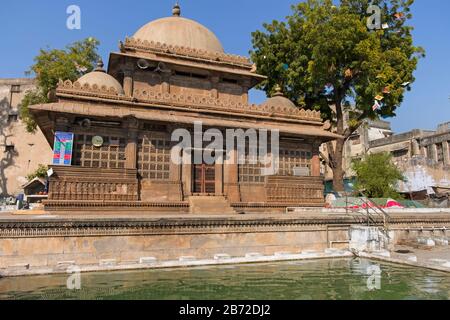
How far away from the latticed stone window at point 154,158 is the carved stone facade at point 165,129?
0.05 meters

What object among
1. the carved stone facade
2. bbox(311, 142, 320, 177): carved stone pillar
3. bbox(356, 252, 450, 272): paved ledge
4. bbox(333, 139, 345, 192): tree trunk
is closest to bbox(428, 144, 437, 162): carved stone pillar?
bbox(333, 139, 345, 192): tree trunk

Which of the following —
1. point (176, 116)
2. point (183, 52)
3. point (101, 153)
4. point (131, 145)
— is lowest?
point (101, 153)

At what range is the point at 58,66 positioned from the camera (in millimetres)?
28203

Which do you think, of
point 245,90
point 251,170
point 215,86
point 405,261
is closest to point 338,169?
point 245,90

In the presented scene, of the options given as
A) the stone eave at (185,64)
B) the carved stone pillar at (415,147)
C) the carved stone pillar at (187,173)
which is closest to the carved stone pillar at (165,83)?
the stone eave at (185,64)

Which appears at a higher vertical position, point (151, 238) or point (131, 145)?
point (131, 145)

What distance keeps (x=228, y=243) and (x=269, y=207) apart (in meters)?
6.79

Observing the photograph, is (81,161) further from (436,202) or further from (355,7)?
(436,202)

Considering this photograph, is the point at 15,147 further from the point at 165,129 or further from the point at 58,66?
the point at 165,129

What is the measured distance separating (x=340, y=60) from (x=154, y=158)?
49.9 ft

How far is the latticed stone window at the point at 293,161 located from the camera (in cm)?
1961

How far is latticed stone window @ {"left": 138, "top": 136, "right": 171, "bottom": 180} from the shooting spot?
16766 mm

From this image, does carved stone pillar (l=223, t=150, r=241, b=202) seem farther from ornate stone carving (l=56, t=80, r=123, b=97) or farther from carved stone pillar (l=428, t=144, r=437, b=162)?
carved stone pillar (l=428, t=144, r=437, b=162)

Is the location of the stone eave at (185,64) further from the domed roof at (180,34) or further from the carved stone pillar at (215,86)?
the domed roof at (180,34)
